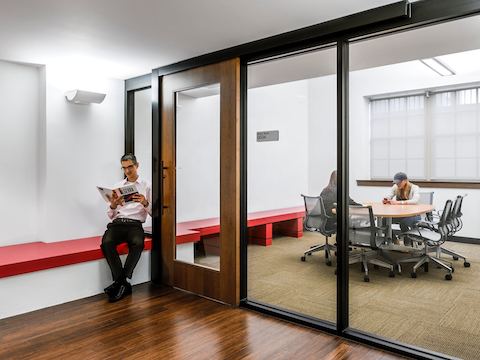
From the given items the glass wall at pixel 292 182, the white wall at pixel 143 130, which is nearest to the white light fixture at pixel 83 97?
the white wall at pixel 143 130

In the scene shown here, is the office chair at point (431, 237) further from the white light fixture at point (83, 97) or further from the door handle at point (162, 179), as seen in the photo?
the white light fixture at point (83, 97)

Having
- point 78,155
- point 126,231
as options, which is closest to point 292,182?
point 126,231

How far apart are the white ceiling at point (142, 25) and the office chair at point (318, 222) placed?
2.14m

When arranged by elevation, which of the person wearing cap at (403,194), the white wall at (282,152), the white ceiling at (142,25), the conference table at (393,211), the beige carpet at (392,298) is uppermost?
the white ceiling at (142,25)

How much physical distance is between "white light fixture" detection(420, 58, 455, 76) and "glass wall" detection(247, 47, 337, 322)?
147 cm

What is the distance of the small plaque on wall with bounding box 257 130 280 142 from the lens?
4.36 meters

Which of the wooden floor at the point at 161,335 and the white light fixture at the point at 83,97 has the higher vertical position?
the white light fixture at the point at 83,97

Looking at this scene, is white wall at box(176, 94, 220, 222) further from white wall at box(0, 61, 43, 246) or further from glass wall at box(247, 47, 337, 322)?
white wall at box(0, 61, 43, 246)

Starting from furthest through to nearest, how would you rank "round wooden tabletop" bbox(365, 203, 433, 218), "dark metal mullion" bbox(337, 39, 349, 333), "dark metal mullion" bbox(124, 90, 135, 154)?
"dark metal mullion" bbox(124, 90, 135, 154) < "round wooden tabletop" bbox(365, 203, 433, 218) < "dark metal mullion" bbox(337, 39, 349, 333)

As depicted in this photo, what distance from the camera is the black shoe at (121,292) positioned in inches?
134

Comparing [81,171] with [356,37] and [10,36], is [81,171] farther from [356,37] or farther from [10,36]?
[356,37]

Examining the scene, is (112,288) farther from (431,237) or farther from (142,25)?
(431,237)

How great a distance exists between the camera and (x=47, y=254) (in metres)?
3.28

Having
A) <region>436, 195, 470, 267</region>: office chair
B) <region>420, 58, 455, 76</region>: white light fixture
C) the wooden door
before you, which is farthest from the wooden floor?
<region>420, 58, 455, 76</region>: white light fixture
